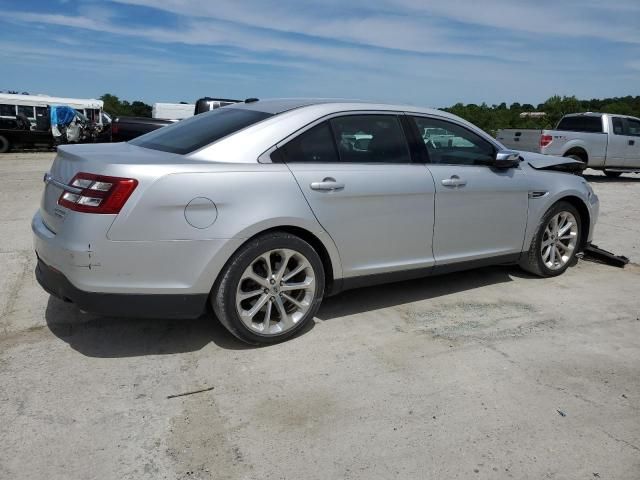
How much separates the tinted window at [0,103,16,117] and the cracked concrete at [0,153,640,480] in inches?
881

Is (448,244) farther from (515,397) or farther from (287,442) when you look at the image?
(287,442)

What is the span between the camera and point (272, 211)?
11.6ft

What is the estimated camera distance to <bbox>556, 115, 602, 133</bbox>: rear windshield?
14828mm

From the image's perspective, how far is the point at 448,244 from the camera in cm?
453

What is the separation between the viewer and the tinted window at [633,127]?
1517 centimetres

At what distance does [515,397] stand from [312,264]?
4.82ft

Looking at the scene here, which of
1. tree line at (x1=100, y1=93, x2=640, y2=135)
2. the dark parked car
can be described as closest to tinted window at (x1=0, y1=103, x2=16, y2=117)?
the dark parked car

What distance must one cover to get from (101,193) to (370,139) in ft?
6.31

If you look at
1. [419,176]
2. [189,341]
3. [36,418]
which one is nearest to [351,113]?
[419,176]

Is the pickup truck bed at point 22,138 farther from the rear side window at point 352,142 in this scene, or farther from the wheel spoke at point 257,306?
the wheel spoke at point 257,306

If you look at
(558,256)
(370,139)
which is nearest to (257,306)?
(370,139)

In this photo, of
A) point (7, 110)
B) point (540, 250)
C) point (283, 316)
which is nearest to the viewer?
point (283, 316)

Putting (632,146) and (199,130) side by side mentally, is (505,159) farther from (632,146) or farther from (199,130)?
(632,146)

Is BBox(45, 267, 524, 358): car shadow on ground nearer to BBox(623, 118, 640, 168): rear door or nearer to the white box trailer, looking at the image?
BBox(623, 118, 640, 168): rear door
